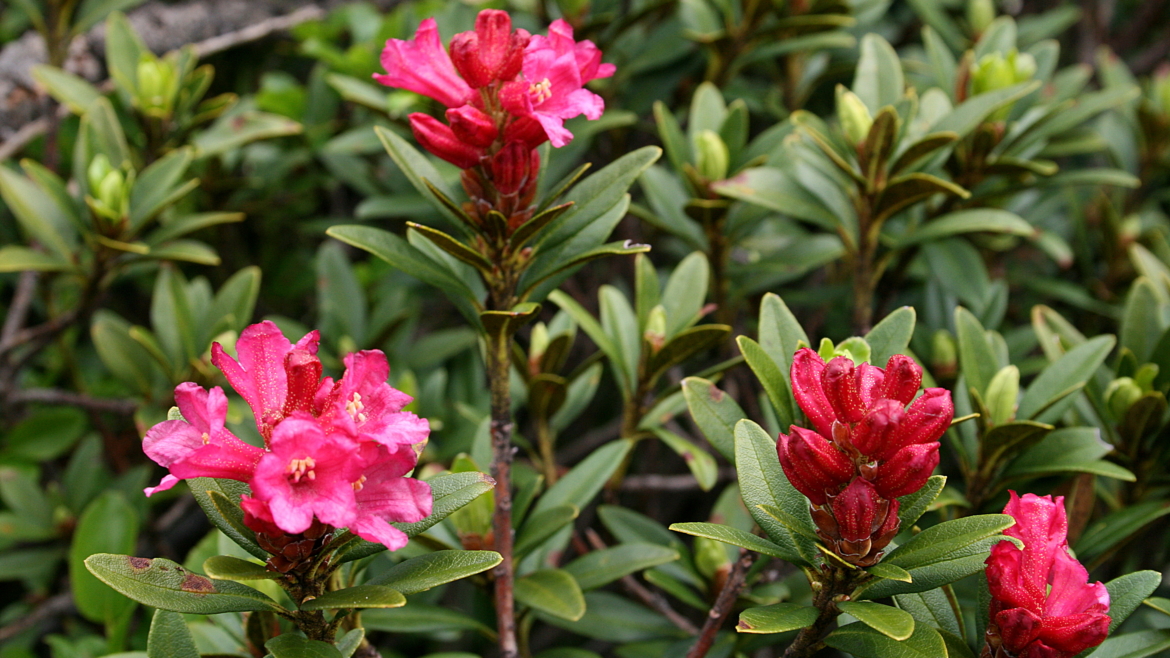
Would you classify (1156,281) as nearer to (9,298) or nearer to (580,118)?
(580,118)

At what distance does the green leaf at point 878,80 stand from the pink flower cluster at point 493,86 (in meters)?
0.84

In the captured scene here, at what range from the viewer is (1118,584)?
114 cm

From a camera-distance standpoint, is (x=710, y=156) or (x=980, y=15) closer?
(x=710, y=156)

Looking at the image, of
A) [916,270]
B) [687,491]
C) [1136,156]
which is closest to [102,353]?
[687,491]

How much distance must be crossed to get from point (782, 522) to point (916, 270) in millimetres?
1337

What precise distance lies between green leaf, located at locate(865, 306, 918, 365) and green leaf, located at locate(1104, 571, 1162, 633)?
40 centimetres

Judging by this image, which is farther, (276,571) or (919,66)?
(919,66)

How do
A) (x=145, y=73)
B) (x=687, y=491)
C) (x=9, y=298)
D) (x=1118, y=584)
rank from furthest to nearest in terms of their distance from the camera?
(x=9, y=298), (x=687, y=491), (x=145, y=73), (x=1118, y=584)

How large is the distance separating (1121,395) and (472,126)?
1206 mm

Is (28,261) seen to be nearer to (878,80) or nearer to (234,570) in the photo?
(234,570)

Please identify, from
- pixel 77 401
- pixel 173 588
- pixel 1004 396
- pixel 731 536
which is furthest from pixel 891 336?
pixel 77 401

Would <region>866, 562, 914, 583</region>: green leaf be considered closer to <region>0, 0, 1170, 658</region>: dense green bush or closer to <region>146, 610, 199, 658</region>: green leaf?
<region>0, 0, 1170, 658</region>: dense green bush

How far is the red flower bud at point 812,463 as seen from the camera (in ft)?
3.20

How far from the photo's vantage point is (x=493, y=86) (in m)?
1.15
